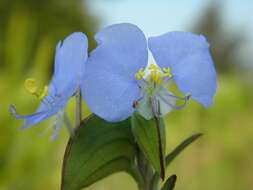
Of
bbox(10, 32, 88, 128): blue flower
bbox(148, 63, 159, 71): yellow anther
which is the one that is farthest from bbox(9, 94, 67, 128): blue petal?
bbox(148, 63, 159, 71): yellow anther

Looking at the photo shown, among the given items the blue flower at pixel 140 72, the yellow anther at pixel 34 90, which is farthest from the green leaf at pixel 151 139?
the yellow anther at pixel 34 90

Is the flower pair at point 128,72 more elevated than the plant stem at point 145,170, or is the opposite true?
the flower pair at point 128,72

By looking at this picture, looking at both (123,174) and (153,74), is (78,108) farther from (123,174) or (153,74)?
(123,174)

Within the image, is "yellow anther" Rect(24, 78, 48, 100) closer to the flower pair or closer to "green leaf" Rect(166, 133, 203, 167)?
the flower pair

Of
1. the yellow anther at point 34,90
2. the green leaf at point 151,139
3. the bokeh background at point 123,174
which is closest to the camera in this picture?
the green leaf at point 151,139

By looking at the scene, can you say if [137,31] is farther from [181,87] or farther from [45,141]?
[45,141]

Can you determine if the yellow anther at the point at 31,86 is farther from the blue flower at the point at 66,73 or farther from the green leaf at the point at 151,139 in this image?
the green leaf at the point at 151,139

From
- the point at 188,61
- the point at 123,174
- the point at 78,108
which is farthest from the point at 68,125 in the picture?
the point at 123,174
